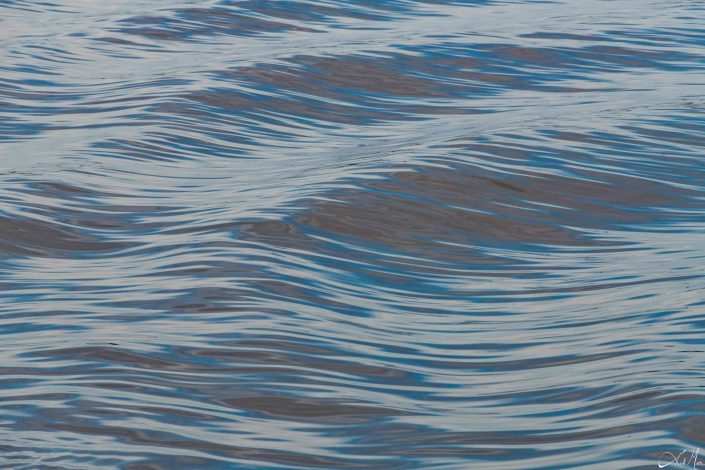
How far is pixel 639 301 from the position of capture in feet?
17.9

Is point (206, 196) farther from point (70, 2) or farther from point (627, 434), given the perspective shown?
point (70, 2)

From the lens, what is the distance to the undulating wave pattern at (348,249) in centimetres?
415

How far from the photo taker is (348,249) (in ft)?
20.9

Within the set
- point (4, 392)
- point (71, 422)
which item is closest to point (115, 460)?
point (71, 422)
